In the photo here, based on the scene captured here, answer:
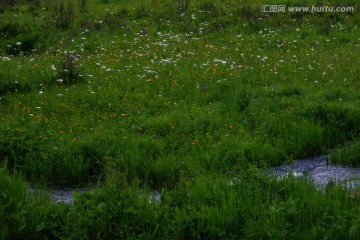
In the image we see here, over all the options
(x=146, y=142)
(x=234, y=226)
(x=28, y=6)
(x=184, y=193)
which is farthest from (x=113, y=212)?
(x=28, y=6)

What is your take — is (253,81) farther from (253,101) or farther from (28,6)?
(28,6)

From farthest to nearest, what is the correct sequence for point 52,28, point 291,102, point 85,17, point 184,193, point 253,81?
point 85,17
point 52,28
point 253,81
point 291,102
point 184,193

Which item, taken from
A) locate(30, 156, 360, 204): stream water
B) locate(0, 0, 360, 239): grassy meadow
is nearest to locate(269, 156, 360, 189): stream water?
locate(30, 156, 360, 204): stream water

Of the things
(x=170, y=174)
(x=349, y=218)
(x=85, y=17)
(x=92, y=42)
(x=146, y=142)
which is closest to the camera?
(x=349, y=218)

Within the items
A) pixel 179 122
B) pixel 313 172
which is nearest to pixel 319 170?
pixel 313 172

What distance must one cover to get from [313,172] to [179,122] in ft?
8.92

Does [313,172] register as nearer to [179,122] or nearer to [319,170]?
[319,170]

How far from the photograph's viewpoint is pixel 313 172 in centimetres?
823

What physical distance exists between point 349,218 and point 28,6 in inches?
687

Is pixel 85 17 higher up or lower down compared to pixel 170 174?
higher up

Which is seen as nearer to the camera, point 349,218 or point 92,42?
point 349,218

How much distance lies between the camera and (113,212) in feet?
20.7

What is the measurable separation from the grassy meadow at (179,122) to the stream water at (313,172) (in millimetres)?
223

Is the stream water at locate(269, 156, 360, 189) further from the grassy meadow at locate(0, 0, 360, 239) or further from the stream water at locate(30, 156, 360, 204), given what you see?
the grassy meadow at locate(0, 0, 360, 239)
